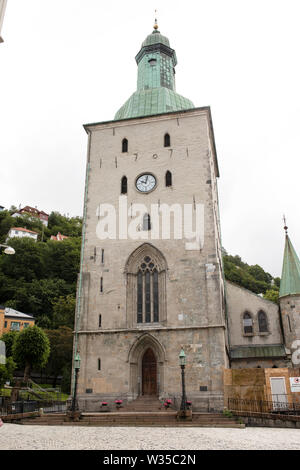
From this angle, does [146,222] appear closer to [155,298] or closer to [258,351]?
[155,298]

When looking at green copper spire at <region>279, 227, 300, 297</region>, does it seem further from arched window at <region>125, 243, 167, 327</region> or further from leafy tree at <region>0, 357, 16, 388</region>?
leafy tree at <region>0, 357, 16, 388</region>

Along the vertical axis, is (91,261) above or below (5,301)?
below

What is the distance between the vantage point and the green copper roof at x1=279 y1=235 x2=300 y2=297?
26.0 m

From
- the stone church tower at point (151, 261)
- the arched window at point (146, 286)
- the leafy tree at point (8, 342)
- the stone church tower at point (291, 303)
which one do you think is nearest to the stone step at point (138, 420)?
the stone church tower at point (151, 261)

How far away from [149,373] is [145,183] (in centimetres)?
1223

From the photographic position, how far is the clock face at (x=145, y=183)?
27.1 m

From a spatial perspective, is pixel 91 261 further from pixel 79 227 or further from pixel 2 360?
pixel 79 227

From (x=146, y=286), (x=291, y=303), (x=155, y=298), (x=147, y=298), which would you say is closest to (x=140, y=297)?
(x=147, y=298)

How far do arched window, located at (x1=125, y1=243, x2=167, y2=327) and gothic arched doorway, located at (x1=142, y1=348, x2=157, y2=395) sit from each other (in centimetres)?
201

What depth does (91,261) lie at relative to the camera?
1027 inches

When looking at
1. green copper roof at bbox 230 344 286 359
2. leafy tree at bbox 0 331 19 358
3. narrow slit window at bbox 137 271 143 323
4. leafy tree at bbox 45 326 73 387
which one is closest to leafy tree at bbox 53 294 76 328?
leafy tree at bbox 45 326 73 387

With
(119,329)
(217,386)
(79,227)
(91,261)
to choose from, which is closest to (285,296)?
(217,386)

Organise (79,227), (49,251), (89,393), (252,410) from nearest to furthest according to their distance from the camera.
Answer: (252,410), (89,393), (49,251), (79,227)

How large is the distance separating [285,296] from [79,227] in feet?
259
